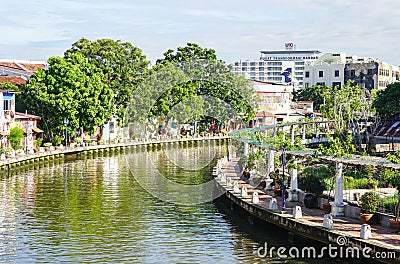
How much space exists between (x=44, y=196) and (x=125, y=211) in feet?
26.2

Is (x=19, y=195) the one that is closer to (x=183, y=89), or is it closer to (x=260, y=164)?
(x=260, y=164)

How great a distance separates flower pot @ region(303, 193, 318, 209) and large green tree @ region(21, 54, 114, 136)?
48.1 m

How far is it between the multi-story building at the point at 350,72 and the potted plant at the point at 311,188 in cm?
12345

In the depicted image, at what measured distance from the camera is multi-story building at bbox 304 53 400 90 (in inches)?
6250

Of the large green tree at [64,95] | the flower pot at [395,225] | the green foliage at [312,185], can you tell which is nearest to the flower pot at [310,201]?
the green foliage at [312,185]

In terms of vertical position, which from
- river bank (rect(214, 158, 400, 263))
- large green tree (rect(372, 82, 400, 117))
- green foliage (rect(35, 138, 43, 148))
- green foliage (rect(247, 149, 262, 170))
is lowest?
river bank (rect(214, 158, 400, 263))

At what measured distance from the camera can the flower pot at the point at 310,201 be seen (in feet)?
112

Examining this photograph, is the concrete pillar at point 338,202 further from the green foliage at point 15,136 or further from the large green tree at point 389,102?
the large green tree at point 389,102

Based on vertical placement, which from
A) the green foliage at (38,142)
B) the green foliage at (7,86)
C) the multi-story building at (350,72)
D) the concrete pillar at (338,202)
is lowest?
the concrete pillar at (338,202)

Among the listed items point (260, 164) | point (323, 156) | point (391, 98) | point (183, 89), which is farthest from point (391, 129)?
point (323, 156)

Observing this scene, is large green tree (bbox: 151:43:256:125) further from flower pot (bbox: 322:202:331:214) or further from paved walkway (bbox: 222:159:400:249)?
flower pot (bbox: 322:202:331:214)

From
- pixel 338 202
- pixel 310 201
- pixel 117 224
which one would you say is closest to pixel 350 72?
pixel 310 201

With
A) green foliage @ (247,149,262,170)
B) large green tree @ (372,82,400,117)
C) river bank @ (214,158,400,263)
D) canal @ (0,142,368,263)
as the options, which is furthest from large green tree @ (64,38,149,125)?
river bank @ (214,158,400,263)

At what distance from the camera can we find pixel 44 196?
4553 centimetres
